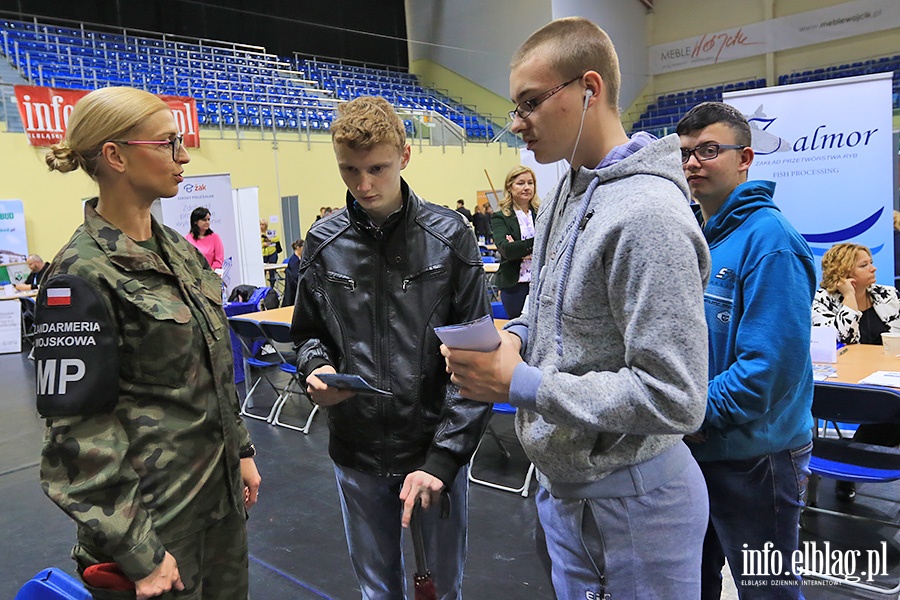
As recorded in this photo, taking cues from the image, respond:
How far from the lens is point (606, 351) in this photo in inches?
38.8

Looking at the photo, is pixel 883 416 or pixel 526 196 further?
pixel 526 196

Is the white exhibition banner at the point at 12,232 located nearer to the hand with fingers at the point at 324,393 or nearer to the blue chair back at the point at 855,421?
the hand with fingers at the point at 324,393

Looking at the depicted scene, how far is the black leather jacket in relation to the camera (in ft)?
5.11

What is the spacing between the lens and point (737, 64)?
59.1 ft

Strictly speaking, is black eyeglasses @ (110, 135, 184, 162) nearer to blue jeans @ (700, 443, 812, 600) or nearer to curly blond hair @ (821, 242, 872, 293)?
blue jeans @ (700, 443, 812, 600)

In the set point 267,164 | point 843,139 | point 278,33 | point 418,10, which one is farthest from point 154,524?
point 418,10

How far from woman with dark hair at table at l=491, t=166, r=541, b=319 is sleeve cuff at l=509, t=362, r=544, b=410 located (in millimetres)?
3953

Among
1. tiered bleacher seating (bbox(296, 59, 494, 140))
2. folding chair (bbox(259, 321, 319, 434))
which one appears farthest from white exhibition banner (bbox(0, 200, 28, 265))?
tiered bleacher seating (bbox(296, 59, 494, 140))

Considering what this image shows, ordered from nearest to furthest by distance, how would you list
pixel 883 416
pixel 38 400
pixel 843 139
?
pixel 38 400, pixel 883 416, pixel 843 139

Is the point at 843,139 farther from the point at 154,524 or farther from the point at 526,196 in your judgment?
the point at 154,524

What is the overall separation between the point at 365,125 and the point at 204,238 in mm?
5431

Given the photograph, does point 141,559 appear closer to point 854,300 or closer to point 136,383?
point 136,383

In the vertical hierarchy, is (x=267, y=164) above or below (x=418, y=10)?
below

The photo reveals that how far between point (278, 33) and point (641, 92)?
35.5 feet
